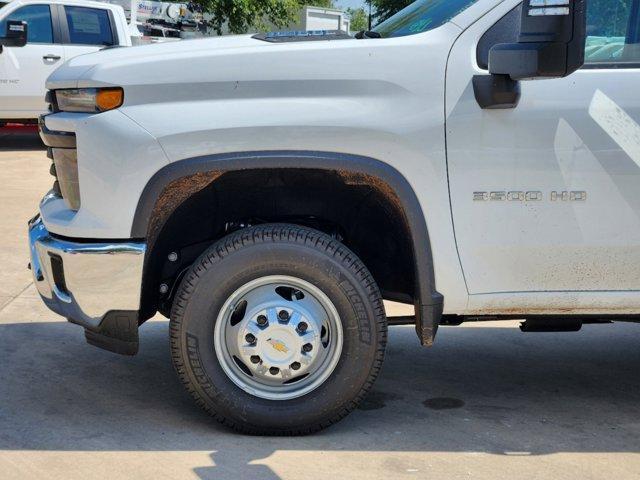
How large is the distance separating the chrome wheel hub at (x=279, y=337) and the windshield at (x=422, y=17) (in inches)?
45.1

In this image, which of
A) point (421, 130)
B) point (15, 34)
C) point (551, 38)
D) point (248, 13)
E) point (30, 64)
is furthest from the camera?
point (248, 13)

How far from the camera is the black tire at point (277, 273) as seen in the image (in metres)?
4.03

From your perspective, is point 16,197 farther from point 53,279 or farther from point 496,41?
point 496,41

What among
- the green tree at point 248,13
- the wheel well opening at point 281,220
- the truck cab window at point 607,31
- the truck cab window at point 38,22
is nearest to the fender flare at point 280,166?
the wheel well opening at point 281,220

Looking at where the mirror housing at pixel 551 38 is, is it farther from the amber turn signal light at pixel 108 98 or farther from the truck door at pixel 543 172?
the amber turn signal light at pixel 108 98

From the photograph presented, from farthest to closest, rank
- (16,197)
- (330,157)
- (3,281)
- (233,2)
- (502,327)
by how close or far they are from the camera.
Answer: (233,2)
(16,197)
(3,281)
(502,327)
(330,157)

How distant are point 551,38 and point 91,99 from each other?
177cm

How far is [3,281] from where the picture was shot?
6.84 m

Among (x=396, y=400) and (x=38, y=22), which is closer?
(x=396, y=400)

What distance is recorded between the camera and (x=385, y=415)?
4512 millimetres

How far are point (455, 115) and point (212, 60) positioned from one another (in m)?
0.96

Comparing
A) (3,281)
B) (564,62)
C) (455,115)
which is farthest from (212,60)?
(3,281)

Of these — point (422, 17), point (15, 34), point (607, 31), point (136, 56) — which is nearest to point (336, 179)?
point (422, 17)

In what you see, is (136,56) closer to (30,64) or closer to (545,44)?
(545,44)
